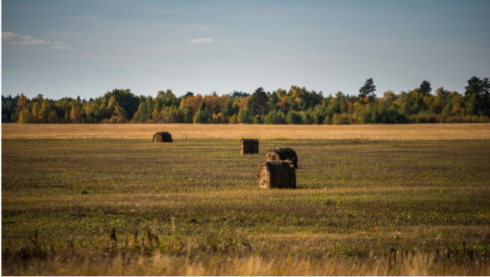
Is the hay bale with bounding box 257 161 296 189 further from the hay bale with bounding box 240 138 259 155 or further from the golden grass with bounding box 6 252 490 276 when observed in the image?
the hay bale with bounding box 240 138 259 155

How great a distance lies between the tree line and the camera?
112 m

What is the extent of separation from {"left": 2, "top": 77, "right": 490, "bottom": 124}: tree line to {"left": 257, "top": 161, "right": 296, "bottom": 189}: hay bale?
8065 centimetres

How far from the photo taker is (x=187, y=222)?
15008 mm

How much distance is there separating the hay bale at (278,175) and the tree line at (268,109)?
80.7 m

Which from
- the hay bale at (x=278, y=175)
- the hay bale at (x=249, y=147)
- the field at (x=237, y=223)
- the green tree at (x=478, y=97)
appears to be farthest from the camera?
the green tree at (x=478, y=97)

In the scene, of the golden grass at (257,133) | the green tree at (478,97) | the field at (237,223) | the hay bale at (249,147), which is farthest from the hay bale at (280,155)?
the green tree at (478,97)

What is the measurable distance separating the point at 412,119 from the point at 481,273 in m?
135

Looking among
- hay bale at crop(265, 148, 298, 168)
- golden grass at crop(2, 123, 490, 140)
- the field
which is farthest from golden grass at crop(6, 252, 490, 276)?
golden grass at crop(2, 123, 490, 140)

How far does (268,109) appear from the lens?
600ft

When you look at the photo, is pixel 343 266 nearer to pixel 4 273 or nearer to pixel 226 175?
pixel 4 273

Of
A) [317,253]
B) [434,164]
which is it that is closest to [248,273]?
[317,253]

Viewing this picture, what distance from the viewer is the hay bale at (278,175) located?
883 inches

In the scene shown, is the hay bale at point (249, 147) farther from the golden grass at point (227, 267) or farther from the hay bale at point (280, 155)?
the golden grass at point (227, 267)

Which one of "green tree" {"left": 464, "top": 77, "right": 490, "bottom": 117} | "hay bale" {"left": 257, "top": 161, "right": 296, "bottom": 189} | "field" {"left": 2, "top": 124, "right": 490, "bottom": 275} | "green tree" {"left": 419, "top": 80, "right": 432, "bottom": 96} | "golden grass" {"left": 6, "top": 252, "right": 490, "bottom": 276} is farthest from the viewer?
"green tree" {"left": 419, "top": 80, "right": 432, "bottom": 96}
